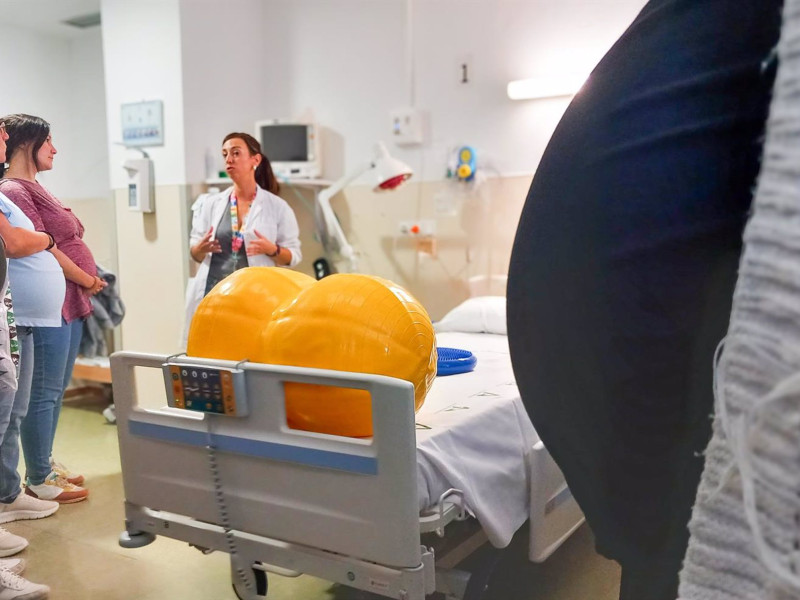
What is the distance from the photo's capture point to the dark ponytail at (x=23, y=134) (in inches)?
86.5

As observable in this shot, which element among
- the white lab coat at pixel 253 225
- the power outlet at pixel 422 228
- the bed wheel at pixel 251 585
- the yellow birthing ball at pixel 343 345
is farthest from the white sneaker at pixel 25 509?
the power outlet at pixel 422 228

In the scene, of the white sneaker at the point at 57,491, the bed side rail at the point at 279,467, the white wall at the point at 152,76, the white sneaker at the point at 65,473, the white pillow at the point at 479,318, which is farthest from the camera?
the white wall at the point at 152,76

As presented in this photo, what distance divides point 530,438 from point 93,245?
7.13 feet

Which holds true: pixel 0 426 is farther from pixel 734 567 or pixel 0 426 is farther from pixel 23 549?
pixel 734 567

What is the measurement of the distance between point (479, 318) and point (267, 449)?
73.2 inches

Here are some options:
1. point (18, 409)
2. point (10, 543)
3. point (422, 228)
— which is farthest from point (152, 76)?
point (10, 543)

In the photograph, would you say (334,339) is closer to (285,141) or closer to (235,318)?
(235,318)

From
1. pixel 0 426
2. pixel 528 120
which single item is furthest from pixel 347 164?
pixel 0 426

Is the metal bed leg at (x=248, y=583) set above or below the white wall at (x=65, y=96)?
below

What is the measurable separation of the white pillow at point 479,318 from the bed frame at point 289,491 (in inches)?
53.4

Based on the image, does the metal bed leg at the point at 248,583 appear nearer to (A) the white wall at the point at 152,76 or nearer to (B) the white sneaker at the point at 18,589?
(B) the white sneaker at the point at 18,589

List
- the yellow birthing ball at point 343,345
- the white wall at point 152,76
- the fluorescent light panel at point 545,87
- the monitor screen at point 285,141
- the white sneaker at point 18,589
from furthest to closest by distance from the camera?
the monitor screen at point 285,141 → the white wall at point 152,76 → the fluorescent light panel at point 545,87 → the white sneaker at point 18,589 → the yellow birthing ball at point 343,345

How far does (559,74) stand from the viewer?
3430mm

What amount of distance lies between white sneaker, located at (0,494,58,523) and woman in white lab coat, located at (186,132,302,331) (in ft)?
3.14
